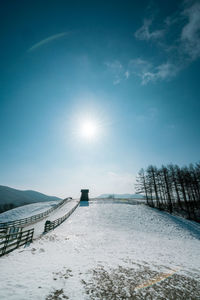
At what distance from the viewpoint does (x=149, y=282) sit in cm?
584

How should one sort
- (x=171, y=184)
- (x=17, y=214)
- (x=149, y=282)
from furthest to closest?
(x=17, y=214) → (x=171, y=184) → (x=149, y=282)

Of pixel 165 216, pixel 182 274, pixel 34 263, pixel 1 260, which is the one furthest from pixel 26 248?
pixel 165 216

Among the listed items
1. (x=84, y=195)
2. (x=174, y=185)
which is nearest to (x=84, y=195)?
(x=84, y=195)

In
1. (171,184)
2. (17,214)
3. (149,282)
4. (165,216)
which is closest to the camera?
(149,282)

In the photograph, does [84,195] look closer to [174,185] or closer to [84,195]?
[84,195]

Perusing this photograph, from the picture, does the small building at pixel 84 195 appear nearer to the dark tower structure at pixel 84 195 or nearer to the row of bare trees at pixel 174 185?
the dark tower structure at pixel 84 195

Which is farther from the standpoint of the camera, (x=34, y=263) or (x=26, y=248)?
(x=26, y=248)

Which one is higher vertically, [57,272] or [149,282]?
[57,272]

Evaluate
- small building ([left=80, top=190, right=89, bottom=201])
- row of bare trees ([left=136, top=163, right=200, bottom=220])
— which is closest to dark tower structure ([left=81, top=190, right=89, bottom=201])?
small building ([left=80, top=190, right=89, bottom=201])

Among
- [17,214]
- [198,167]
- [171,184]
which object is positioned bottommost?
[17,214]

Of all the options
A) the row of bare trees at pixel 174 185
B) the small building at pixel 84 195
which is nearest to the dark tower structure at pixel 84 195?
the small building at pixel 84 195

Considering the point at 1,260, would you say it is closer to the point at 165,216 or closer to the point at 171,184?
the point at 165,216

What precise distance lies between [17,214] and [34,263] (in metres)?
45.5

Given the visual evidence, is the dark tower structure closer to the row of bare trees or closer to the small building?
the small building
